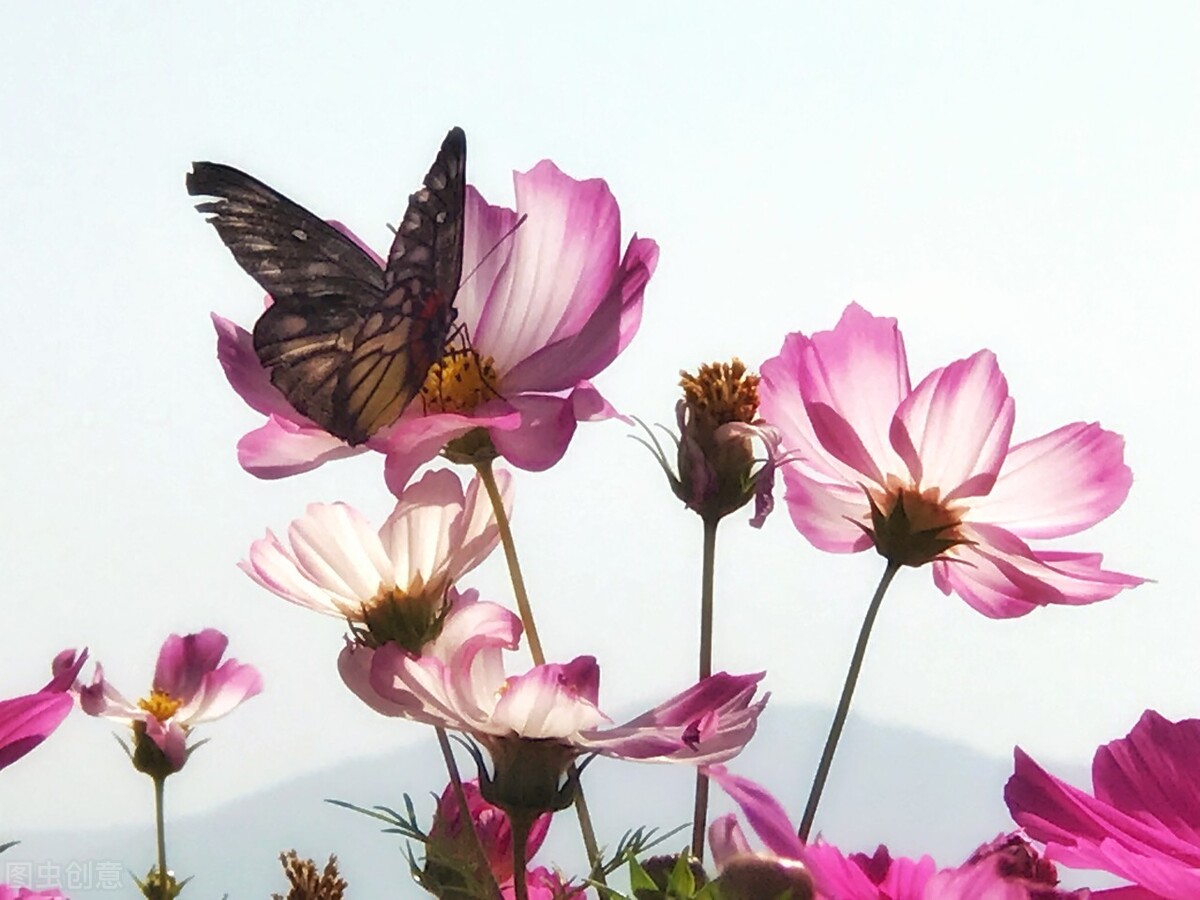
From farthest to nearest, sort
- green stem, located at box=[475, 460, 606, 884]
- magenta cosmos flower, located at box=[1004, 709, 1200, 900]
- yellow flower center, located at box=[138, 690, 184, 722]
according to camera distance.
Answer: yellow flower center, located at box=[138, 690, 184, 722]
green stem, located at box=[475, 460, 606, 884]
magenta cosmos flower, located at box=[1004, 709, 1200, 900]

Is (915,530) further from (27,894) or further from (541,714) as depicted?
(27,894)

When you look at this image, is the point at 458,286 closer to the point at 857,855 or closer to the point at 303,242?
the point at 303,242

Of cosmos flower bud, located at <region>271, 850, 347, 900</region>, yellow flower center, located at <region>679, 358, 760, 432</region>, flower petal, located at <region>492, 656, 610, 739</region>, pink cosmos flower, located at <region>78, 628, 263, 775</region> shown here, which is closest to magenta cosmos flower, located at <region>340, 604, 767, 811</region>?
flower petal, located at <region>492, 656, 610, 739</region>

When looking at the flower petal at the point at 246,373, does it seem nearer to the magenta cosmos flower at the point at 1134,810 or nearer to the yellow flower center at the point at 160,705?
the magenta cosmos flower at the point at 1134,810

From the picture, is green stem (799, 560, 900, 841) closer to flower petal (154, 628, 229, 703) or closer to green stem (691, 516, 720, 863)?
green stem (691, 516, 720, 863)

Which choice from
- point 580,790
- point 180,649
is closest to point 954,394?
point 580,790

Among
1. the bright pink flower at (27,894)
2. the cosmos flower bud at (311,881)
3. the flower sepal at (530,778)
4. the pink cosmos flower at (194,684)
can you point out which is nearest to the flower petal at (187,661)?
the pink cosmos flower at (194,684)

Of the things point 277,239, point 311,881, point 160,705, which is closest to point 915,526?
point 277,239
